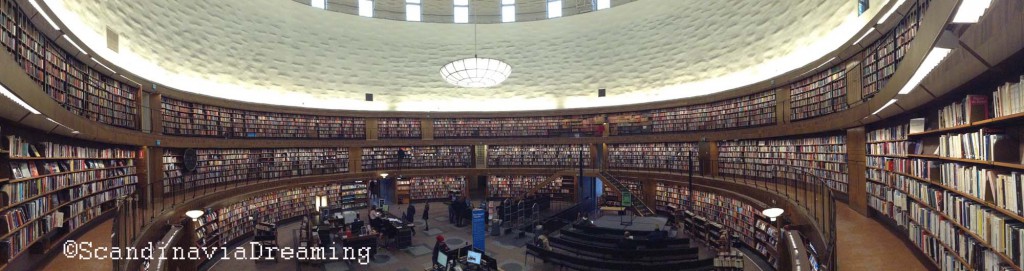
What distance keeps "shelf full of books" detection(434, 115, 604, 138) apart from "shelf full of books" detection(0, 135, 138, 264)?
451 inches

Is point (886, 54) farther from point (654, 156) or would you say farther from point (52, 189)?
point (52, 189)

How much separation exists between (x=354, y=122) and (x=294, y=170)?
306cm

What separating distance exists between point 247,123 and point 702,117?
15110 millimetres

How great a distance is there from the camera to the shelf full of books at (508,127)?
17.8 metres

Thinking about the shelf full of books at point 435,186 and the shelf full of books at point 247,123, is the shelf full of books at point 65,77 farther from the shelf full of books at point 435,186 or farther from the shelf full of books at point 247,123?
the shelf full of books at point 435,186

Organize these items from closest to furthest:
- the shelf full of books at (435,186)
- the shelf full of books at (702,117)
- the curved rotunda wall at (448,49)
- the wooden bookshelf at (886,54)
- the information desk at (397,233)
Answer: the wooden bookshelf at (886,54), the curved rotunda wall at (448,49), the information desk at (397,233), the shelf full of books at (702,117), the shelf full of books at (435,186)

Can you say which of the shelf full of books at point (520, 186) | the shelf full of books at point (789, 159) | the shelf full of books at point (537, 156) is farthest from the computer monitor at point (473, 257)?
the shelf full of books at point (537, 156)

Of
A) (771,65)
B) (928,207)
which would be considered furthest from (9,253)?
(771,65)

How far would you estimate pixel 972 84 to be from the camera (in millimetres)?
3369

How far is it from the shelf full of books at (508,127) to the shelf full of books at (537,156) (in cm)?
58

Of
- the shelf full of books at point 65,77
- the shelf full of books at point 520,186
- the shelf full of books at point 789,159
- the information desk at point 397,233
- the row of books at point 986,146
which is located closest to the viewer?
the row of books at point 986,146

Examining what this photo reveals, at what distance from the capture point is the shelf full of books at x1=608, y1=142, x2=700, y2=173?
46.2ft

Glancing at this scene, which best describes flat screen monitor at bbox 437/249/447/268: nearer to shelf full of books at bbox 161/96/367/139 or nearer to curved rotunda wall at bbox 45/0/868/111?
curved rotunda wall at bbox 45/0/868/111

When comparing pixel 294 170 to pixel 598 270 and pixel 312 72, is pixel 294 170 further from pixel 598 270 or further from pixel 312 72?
pixel 598 270
